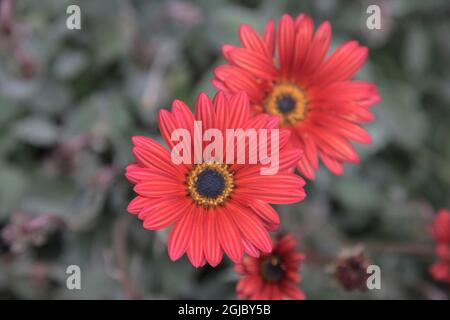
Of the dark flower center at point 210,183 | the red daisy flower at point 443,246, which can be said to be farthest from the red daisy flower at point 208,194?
the red daisy flower at point 443,246

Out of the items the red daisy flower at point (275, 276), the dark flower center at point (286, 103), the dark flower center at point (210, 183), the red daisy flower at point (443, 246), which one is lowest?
the red daisy flower at point (275, 276)

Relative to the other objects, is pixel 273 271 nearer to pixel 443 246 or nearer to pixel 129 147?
pixel 443 246

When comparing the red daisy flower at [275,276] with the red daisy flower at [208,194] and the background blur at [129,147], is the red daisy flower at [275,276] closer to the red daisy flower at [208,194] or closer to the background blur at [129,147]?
the red daisy flower at [208,194]

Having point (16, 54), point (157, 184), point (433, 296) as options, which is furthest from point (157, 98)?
point (433, 296)

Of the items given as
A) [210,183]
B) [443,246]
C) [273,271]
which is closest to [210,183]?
[210,183]

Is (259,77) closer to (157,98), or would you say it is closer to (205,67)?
(157,98)
